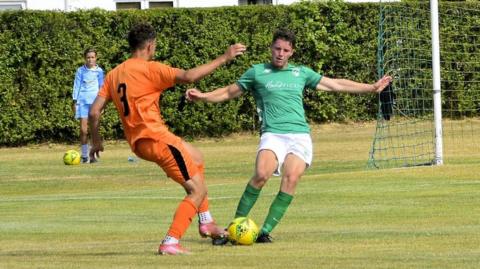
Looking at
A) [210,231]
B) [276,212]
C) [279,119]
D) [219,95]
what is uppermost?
[219,95]

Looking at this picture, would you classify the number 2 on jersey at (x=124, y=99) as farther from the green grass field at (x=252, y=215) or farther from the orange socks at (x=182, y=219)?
the green grass field at (x=252, y=215)

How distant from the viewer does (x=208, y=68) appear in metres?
11.2

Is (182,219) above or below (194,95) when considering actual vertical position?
below

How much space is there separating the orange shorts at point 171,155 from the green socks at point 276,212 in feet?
3.57

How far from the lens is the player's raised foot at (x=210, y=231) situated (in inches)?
474

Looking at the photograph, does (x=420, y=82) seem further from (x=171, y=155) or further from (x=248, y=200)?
(x=171, y=155)

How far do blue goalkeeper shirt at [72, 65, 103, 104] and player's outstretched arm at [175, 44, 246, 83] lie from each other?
14.4 meters

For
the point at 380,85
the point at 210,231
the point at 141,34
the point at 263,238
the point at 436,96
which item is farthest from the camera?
the point at 436,96

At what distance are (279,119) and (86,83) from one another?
13.5 meters

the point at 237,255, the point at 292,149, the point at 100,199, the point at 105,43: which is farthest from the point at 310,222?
the point at 105,43

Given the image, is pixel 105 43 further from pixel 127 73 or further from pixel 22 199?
pixel 127 73

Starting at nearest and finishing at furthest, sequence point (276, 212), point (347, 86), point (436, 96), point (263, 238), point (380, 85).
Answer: point (263, 238)
point (276, 212)
point (380, 85)
point (347, 86)
point (436, 96)

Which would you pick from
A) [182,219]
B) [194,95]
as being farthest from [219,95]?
[182,219]

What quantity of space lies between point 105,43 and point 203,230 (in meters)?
18.7
